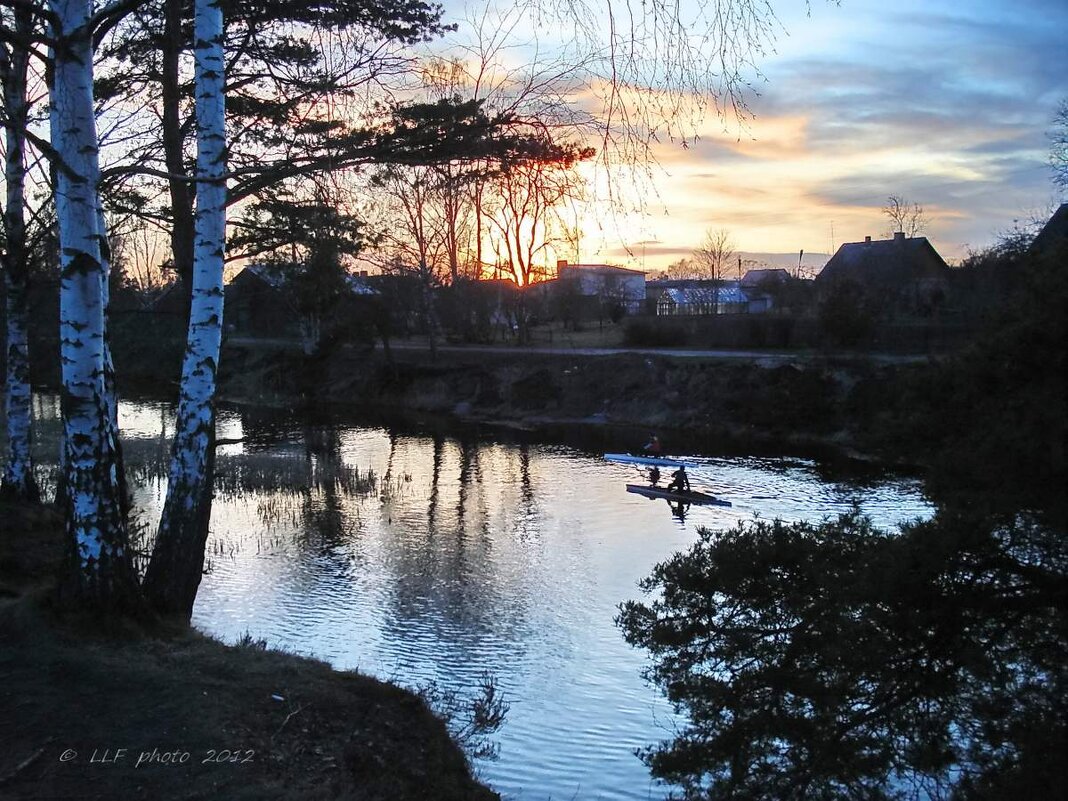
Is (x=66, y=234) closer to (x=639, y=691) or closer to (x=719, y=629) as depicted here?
(x=719, y=629)

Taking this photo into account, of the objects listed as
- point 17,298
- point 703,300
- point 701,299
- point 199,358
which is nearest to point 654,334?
point 703,300

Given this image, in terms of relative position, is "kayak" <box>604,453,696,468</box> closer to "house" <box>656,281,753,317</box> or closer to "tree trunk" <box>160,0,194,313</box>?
"tree trunk" <box>160,0,194,313</box>

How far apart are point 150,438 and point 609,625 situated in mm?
21865

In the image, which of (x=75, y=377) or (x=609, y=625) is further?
(x=609, y=625)

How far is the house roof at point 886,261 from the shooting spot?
53.4m

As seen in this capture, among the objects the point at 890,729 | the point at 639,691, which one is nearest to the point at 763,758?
the point at 890,729

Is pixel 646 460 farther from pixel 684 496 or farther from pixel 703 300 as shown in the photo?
pixel 703 300

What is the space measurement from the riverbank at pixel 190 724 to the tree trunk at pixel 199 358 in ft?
2.63

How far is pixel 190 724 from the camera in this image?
5.74 meters

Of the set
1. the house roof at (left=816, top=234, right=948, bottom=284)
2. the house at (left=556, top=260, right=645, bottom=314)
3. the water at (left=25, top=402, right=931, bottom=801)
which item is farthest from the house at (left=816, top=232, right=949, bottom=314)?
the water at (left=25, top=402, right=931, bottom=801)

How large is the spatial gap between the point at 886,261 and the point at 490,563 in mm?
46628

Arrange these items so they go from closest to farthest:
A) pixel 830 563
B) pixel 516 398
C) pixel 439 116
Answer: pixel 830 563
pixel 439 116
pixel 516 398

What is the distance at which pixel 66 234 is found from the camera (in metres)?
6.80

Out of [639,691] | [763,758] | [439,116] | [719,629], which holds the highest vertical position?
[439,116]
